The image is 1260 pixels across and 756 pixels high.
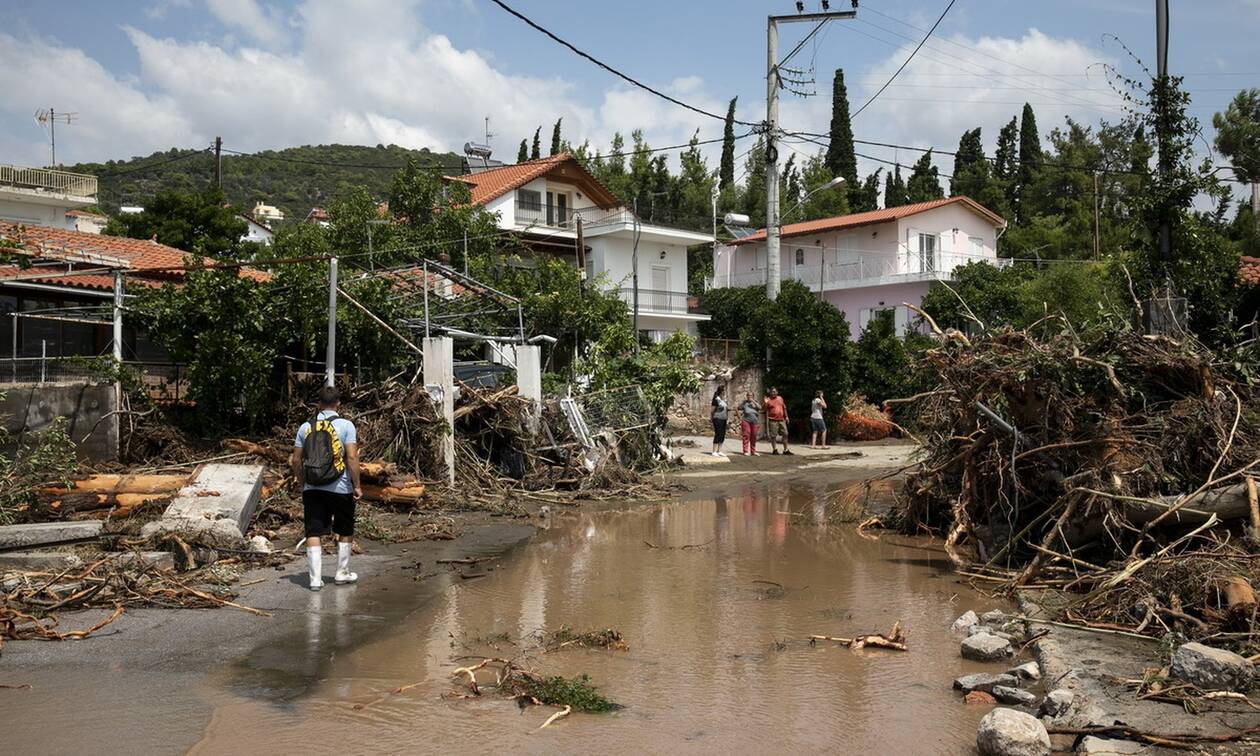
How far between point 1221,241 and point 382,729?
16.4m

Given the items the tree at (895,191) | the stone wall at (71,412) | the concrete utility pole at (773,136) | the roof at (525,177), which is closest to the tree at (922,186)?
the tree at (895,191)

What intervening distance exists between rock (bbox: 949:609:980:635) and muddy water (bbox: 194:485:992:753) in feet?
0.42

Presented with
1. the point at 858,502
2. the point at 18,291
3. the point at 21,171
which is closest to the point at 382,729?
the point at 858,502

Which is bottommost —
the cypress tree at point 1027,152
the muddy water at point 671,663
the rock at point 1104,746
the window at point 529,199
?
the muddy water at point 671,663

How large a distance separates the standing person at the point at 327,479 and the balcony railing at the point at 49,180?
44.3 m

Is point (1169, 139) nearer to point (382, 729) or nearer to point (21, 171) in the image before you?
point (382, 729)

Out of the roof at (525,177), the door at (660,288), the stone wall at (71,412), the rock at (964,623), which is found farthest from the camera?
the door at (660,288)

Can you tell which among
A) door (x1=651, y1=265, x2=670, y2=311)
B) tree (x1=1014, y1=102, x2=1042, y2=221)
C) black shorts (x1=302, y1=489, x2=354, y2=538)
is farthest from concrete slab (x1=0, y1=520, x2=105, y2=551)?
tree (x1=1014, y1=102, x2=1042, y2=221)

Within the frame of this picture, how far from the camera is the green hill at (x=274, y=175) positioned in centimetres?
7844

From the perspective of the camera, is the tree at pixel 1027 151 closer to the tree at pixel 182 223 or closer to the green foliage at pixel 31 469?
the tree at pixel 182 223

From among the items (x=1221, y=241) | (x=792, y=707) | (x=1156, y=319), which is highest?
(x=1221, y=241)

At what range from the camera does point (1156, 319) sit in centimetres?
1314

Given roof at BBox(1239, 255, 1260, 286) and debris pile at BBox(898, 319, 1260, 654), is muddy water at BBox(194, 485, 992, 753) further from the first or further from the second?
roof at BBox(1239, 255, 1260, 286)

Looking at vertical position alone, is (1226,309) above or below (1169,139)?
below
